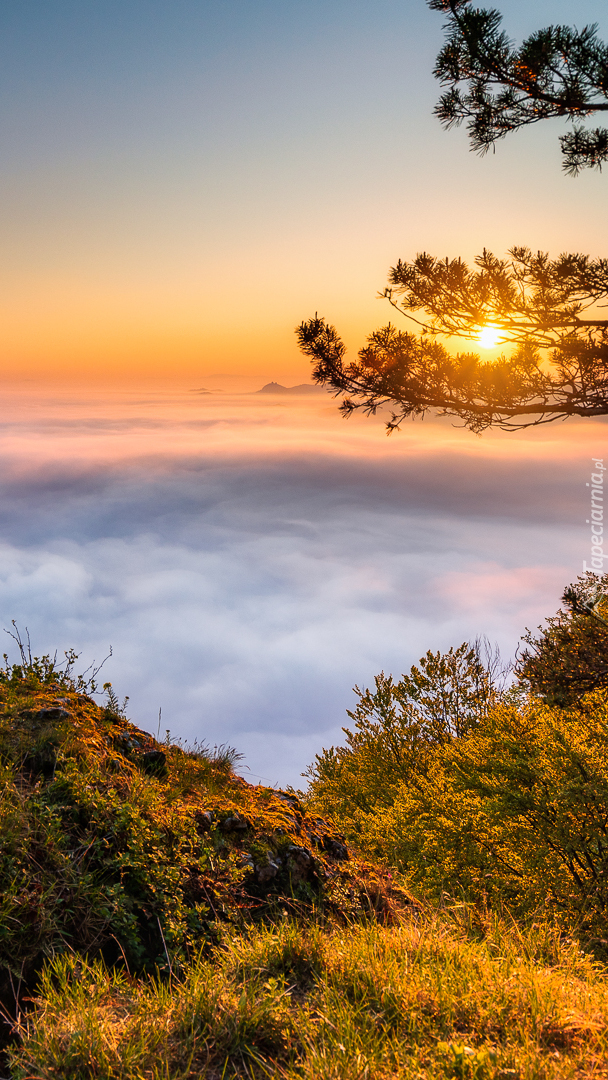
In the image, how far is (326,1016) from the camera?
321 cm

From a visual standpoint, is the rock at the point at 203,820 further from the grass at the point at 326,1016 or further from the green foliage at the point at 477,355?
the green foliage at the point at 477,355

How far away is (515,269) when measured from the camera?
10.5 metres

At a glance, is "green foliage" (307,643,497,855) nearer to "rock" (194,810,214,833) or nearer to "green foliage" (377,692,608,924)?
"green foliage" (377,692,608,924)

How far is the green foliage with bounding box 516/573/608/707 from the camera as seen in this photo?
46.9 ft

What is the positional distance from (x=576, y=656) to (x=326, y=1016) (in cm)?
1369

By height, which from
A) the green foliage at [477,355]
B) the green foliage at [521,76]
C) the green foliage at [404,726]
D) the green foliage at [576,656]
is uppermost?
the green foliage at [521,76]

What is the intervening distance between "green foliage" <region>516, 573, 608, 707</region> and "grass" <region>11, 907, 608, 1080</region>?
444 inches

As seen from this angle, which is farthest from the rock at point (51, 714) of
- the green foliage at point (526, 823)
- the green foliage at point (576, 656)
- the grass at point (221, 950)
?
the green foliage at point (576, 656)

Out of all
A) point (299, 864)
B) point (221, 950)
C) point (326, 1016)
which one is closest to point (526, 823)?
point (299, 864)

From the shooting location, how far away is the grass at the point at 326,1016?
9.48 ft

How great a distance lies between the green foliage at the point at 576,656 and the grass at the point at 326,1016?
11.3 m

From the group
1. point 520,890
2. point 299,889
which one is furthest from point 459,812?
point 299,889

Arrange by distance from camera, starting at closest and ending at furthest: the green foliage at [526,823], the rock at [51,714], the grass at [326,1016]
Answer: the grass at [326,1016] → the rock at [51,714] → the green foliage at [526,823]

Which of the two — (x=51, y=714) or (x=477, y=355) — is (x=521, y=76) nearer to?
(x=477, y=355)
